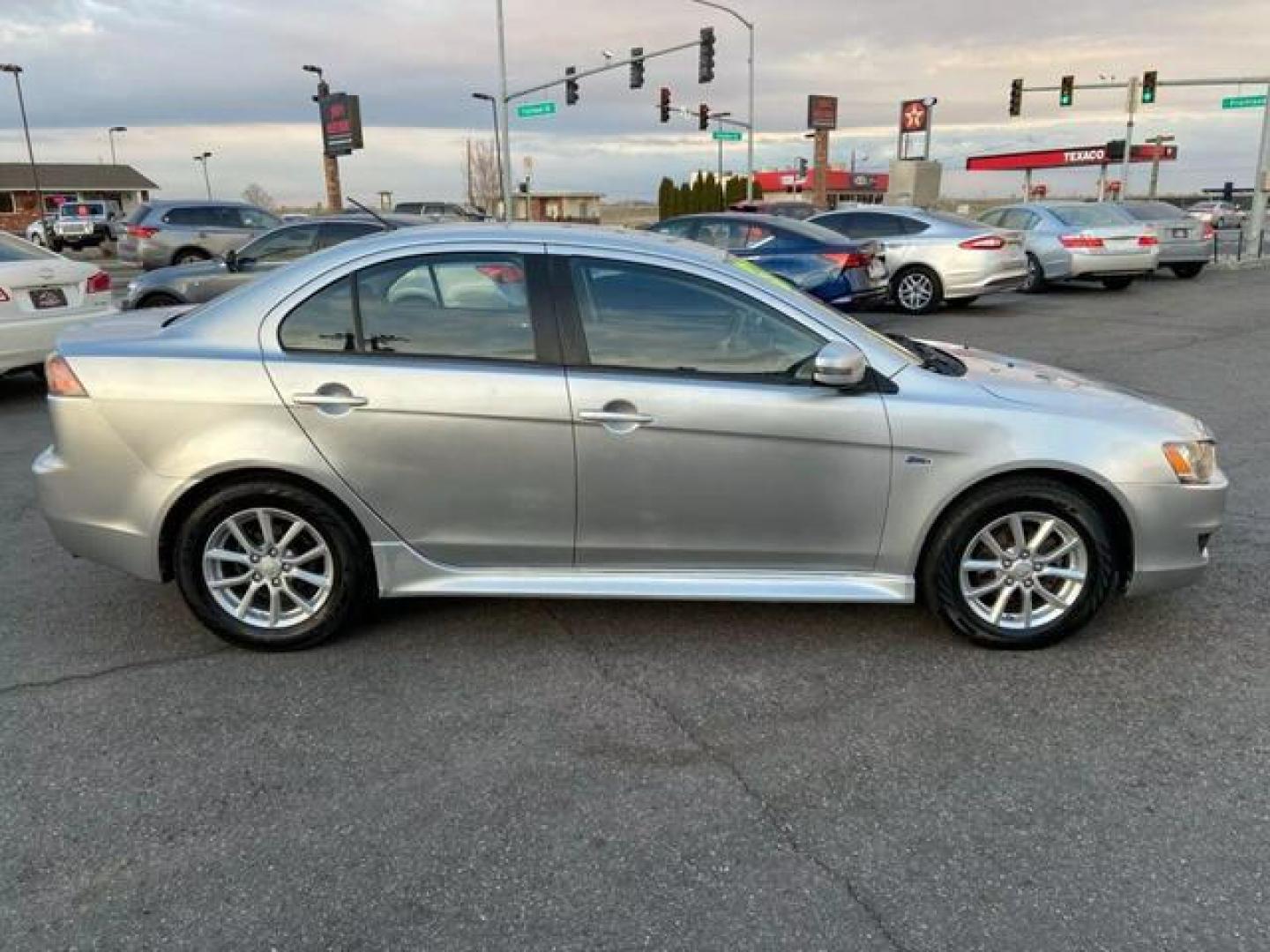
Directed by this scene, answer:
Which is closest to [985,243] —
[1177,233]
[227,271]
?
[1177,233]

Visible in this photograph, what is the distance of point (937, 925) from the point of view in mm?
2404

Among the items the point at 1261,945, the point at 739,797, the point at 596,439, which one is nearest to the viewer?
the point at 1261,945

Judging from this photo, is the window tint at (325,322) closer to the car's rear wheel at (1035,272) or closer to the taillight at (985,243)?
the taillight at (985,243)

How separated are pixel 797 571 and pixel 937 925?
5.10 ft

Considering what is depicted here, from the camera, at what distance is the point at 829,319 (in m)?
3.78

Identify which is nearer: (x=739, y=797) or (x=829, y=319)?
(x=739, y=797)

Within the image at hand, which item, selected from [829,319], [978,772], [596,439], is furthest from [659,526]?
[978,772]

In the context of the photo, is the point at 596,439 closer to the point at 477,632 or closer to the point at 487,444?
the point at 487,444

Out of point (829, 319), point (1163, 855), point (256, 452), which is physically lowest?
point (1163, 855)

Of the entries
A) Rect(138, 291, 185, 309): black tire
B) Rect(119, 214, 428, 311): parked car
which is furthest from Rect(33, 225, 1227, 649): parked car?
Rect(138, 291, 185, 309): black tire

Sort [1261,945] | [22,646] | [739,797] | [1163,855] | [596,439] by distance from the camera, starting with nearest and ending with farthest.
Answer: [1261,945]
[1163,855]
[739,797]
[596,439]
[22,646]

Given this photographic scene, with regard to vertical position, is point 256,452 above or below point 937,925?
above

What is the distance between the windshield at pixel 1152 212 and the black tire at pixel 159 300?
16.0m

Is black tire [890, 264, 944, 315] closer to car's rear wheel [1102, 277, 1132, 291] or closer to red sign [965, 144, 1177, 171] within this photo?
car's rear wheel [1102, 277, 1132, 291]
